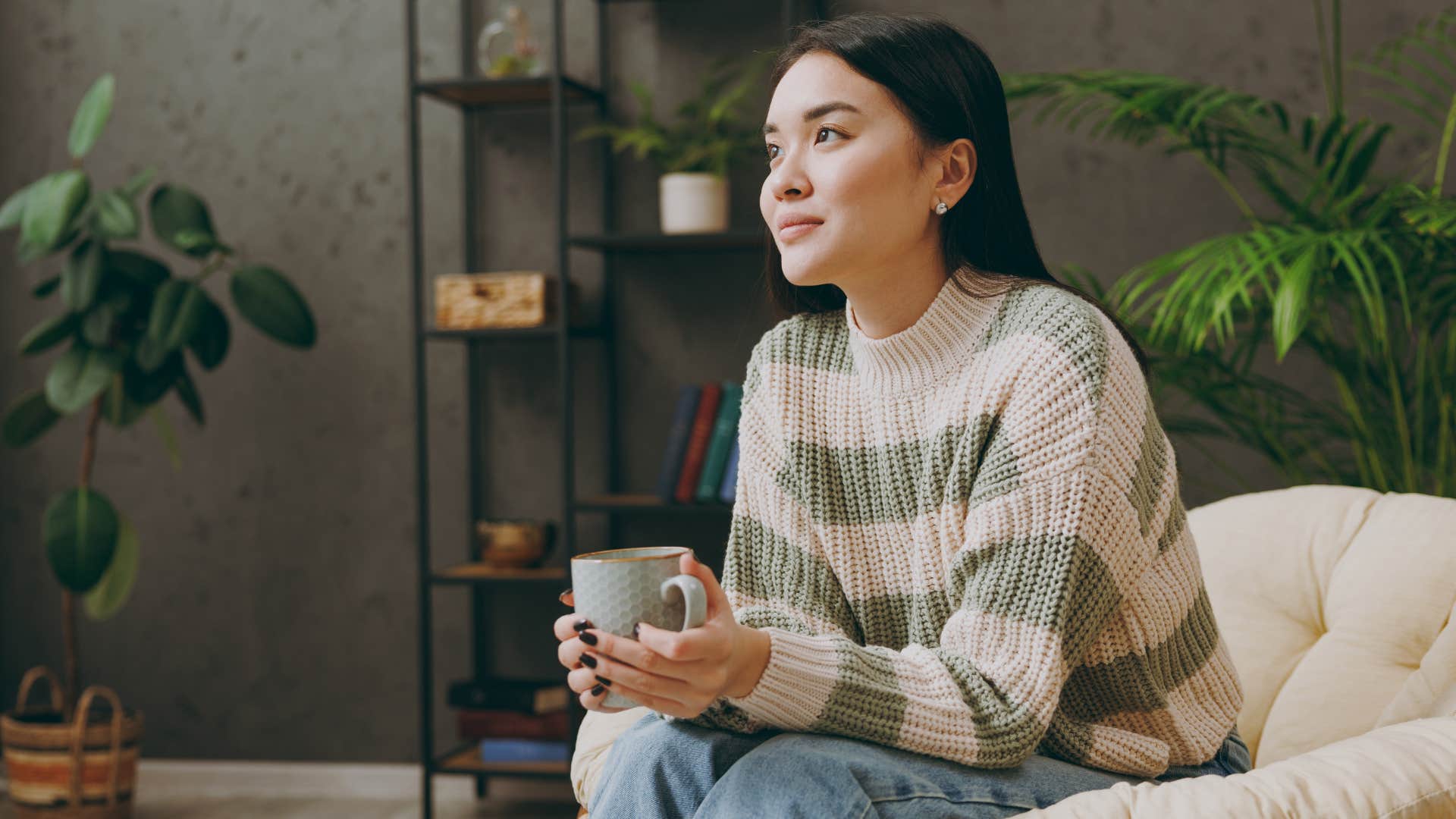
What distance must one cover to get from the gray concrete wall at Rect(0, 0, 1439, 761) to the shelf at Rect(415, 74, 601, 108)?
8cm

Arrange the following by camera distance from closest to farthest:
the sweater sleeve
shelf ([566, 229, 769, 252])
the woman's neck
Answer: the sweater sleeve, the woman's neck, shelf ([566, 229, 769, 252])

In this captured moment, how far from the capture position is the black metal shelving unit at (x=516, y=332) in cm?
265

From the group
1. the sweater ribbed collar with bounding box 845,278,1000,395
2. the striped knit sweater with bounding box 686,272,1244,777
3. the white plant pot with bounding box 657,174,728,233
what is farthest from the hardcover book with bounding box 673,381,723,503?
the sweater ribbed collar with bounding box 845,278,1000,395

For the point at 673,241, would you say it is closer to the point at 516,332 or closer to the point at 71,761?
the point at 516,332

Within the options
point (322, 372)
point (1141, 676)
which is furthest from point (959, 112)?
point (322, 372)

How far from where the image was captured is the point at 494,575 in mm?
2732

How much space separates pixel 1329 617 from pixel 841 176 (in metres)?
0.83

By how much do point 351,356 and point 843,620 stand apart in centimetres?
202

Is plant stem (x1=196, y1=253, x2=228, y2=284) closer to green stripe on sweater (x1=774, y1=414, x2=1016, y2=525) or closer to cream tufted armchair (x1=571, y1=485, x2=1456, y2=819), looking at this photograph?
cream tufted armchair (x1=571, y1=485, x2=1456, y2=819)

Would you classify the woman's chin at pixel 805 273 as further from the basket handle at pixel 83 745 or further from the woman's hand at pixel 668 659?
the basket handle at pixel 83 745

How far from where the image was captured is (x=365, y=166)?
9.84 ft

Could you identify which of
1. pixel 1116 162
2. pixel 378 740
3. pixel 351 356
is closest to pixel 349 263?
pixel 351 356

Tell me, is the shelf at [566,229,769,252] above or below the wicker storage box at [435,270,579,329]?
above

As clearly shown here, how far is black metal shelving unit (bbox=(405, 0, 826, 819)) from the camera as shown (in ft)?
8.69
